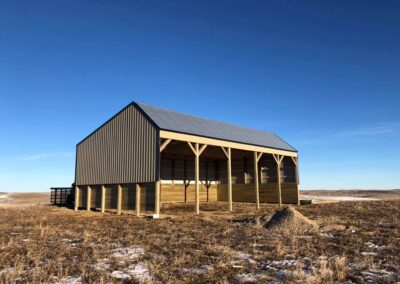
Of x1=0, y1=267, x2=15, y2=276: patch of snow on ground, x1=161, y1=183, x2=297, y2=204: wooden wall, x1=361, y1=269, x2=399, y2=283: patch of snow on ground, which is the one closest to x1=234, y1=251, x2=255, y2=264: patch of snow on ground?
x1=361, y1=269, x2=399, y2=283: patch of snow on ground

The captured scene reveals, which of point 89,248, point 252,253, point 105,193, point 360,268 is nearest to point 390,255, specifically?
point 360,268

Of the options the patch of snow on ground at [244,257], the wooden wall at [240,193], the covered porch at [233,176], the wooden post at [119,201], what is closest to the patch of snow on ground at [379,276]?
the patch of snow on ground at [244,257]

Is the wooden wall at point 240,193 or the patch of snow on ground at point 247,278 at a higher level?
→ the wooden wall at point 240,193

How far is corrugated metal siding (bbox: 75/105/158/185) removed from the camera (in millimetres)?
20266

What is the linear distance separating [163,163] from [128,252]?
2439 centimetres

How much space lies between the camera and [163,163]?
111ft

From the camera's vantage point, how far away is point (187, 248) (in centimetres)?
1000

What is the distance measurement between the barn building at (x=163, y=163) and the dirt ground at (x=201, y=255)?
694cm

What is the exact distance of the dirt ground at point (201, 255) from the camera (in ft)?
22.8

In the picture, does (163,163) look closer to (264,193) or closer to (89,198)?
(89,198)

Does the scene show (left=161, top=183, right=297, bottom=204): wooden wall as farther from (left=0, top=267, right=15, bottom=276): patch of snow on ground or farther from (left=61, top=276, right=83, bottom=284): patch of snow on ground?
(left=61, top=276, right=83, bottom=284): patch of snow on ground

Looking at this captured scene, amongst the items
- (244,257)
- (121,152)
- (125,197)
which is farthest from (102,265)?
(121,152)

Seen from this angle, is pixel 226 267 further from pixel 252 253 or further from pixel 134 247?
pixel 134 247

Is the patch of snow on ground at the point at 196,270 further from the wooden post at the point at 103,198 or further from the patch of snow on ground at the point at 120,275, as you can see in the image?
the wooden post at the point at 103,198
